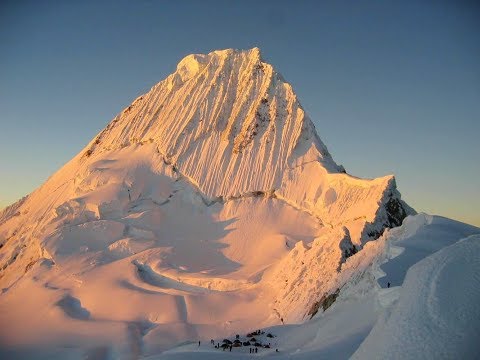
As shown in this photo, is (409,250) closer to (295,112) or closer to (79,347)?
(79,347)

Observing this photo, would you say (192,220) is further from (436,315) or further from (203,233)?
(436,315)

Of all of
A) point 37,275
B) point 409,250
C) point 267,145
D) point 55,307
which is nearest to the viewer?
point 409,250

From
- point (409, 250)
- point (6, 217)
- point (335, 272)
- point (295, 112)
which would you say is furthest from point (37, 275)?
point (409, 250)

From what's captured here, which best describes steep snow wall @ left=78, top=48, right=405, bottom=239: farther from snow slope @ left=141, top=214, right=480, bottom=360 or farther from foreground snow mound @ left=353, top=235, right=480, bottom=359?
foreground snow mound @ left=353, top=235, right=480, bottom=359

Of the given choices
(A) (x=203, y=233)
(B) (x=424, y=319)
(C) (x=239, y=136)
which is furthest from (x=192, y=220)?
(B) (x=424, y=319)

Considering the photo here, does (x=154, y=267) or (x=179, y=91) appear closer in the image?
(x=154, y=267)

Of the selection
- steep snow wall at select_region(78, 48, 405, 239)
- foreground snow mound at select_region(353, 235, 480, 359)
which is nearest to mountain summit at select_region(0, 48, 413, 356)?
steep snow wall at select_region(78, 48, 405, 239)

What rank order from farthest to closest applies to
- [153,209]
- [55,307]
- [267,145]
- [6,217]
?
[6,217], [267,145], [153,209], [55,307]

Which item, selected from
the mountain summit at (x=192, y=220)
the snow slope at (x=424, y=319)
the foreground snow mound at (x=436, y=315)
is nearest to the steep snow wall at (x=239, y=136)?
the mountain summit at (x=192, y=220)

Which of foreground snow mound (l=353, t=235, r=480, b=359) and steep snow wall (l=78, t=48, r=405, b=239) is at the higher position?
steep snow wall (l=78, t=48, r=405, b=239)
